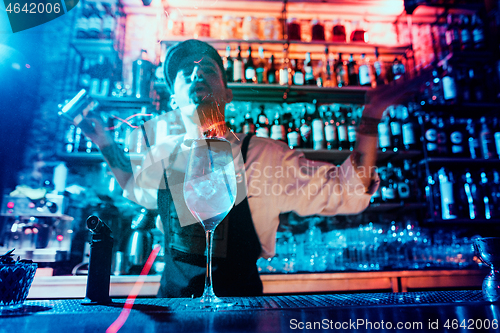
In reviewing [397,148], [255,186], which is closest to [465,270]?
[397,148]

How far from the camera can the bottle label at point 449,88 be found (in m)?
2.37

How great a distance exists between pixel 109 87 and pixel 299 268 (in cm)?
180

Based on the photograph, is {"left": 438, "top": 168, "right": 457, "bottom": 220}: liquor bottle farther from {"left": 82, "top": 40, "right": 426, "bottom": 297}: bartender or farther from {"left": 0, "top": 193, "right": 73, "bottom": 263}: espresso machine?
{"left": 0, "top": 193, "right": 73, "bottom": 263}: espresso machine

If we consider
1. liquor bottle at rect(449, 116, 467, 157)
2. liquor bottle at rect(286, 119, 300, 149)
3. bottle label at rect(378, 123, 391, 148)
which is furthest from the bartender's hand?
liquor bottle at rect(449, 116, 467, 157)

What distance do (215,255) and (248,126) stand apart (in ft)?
4.06

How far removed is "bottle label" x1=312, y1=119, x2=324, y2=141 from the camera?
7.29 feet

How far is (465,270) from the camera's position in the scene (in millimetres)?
1868

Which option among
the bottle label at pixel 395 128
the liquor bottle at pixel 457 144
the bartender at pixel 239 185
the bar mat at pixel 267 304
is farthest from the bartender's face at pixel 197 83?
the liquor bottle at pixel 457 144

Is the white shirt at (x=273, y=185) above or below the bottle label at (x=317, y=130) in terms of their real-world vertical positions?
below

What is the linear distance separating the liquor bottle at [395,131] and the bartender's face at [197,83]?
149cm

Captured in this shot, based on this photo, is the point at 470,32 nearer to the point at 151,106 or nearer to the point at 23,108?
the point at 151,106

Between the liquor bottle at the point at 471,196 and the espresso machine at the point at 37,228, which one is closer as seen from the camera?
the espresso machine at the point at 37,228

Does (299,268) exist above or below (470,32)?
below

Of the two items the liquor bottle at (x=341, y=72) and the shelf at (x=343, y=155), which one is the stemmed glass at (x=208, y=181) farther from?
the liquor bottle at (x=341, y=72)
